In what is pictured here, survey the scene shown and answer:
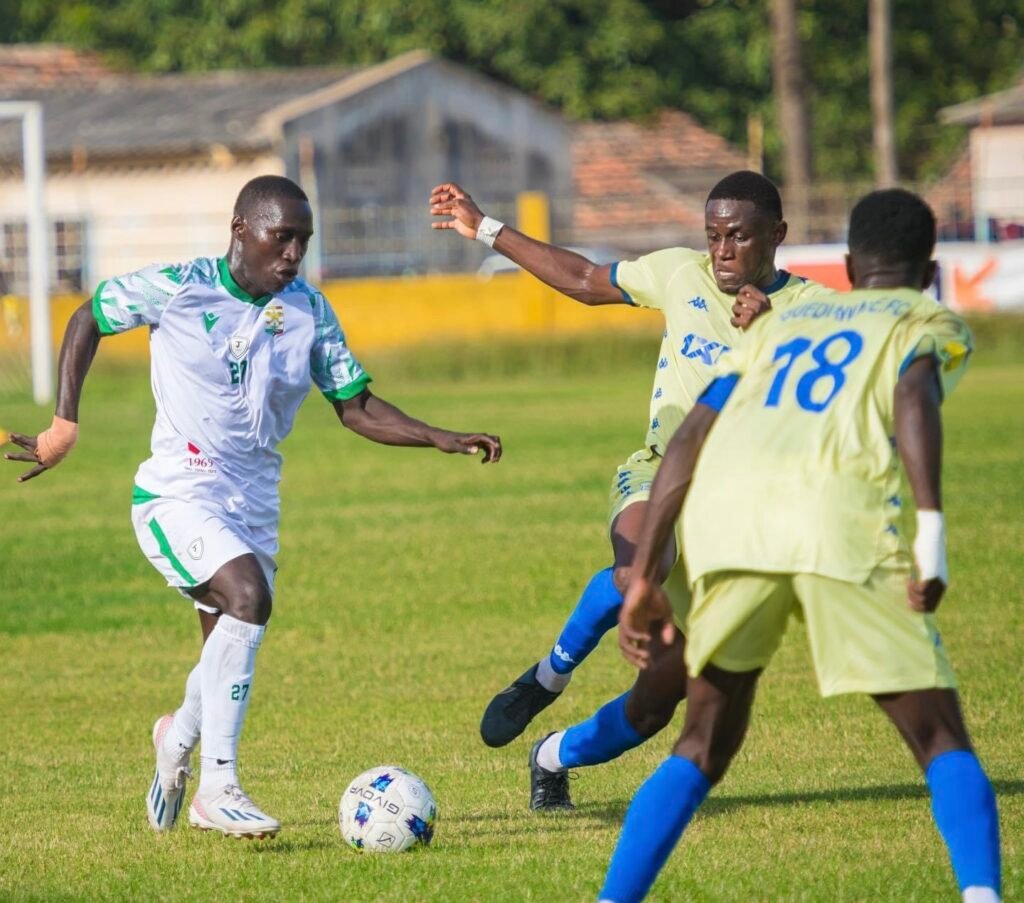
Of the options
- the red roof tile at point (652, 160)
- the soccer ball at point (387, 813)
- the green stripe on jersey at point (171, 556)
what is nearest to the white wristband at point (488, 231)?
the green stripe on jersey at point (171, 556)

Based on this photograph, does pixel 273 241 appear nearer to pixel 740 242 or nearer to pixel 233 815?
pixel 740 242

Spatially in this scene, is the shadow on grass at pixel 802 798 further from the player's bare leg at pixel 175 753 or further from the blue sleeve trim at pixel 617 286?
the blue sleeve trim at pixel 617 286

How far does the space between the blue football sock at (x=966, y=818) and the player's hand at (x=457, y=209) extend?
10.6 ft

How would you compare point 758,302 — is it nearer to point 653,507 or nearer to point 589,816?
point 653,507

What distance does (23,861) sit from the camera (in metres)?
6.34

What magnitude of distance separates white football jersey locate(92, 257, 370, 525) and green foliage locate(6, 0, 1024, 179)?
137ft

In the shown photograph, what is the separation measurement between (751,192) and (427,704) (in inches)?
134

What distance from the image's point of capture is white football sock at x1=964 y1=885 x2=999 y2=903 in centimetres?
475

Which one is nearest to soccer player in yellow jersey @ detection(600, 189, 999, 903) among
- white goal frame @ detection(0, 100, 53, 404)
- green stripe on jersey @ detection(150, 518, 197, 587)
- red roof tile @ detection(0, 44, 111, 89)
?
green stripe on jersey @ detection(150, 518, 197, 587)

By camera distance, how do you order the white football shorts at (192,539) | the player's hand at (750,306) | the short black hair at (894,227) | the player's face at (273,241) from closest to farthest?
1. the short black hair at (894,227)
2. the player's hand at (750,306)
3. the white football shorts at (192,539)
4. the player's face at (273,241)

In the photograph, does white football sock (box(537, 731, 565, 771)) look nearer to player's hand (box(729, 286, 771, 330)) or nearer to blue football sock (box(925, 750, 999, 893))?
player's hand (box(729, 286, 771, 330))

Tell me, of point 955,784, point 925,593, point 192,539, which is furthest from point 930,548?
point 192,539

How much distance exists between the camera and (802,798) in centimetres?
705

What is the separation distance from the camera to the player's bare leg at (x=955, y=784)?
4.80 meters
